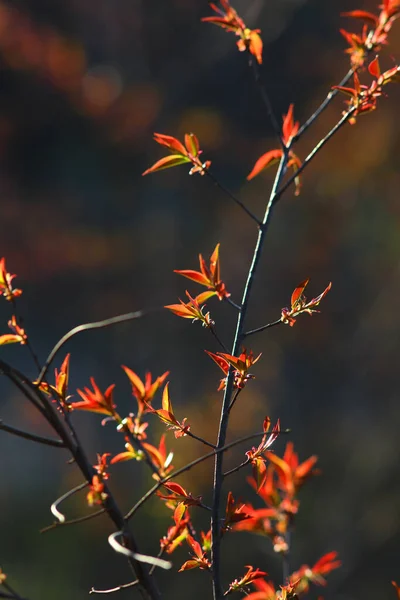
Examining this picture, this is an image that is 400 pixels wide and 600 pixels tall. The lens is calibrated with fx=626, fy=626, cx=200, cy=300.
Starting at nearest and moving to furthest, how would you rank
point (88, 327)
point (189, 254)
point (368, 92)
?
point (88, 327), point (368, 92), point (189, 254)

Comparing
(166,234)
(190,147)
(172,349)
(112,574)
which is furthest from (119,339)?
(190,147)

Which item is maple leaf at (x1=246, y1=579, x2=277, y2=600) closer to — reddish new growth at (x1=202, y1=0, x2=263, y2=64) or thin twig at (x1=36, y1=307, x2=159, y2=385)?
thin twig at (x1=36, y1=307, x2=159, y2=385)

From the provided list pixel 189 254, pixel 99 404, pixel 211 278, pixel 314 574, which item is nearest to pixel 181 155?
pixel 211 278

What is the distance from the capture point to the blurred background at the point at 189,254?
9.99 ft

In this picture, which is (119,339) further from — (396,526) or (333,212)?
(396,526)

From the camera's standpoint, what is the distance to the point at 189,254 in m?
4.07

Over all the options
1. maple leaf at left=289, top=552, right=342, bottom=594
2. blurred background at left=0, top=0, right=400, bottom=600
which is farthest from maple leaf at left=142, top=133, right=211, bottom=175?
blurred background at left=0, top=0, right=400, bottom=600

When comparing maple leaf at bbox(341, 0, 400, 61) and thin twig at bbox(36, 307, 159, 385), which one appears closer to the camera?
thin twig at bbox(36, 307, 159, 385)

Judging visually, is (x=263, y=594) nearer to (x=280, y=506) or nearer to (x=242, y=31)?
(x=280, y=506)

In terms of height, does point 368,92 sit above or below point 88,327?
above

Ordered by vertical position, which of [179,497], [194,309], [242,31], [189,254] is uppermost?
[189,254]

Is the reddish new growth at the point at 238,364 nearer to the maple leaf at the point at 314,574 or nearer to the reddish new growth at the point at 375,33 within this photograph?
the maple leaf at the point at 314,574

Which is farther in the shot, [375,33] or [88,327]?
[375,33]

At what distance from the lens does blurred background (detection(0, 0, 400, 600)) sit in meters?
3.04
